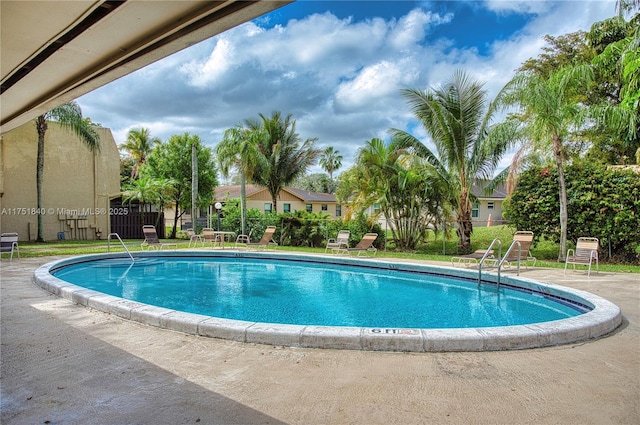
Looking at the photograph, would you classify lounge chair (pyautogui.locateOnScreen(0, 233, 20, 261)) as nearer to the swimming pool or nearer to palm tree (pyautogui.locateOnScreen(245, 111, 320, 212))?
the swimming pool

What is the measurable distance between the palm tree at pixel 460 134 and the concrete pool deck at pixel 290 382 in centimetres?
1036

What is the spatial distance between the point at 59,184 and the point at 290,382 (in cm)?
2257

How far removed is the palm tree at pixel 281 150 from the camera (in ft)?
74.2

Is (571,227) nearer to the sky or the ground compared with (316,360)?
nearer to the sky

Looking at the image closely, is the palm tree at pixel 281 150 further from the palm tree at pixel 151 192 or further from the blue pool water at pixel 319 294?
the blue pool water at pixel 319 294

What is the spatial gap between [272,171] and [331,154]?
42057 millimetres

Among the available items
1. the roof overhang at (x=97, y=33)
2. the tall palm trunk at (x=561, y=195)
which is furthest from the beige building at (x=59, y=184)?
the tall palm trunk at (x=561, y=195)

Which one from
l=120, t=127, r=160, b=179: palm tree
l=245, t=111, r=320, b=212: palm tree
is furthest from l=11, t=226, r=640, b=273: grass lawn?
l=120, t=127, r=160, b=179: palm tree

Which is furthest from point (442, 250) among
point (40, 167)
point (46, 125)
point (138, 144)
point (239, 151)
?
point (138, 144)

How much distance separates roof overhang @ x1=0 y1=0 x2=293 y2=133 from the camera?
2467 millimetres

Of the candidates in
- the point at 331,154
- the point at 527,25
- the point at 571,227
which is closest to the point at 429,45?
the point at 527,25

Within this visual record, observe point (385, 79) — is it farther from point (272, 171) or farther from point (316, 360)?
point (316, 360)

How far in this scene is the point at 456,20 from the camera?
42.1 ft

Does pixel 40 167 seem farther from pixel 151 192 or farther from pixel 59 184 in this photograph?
pixel 151 192
